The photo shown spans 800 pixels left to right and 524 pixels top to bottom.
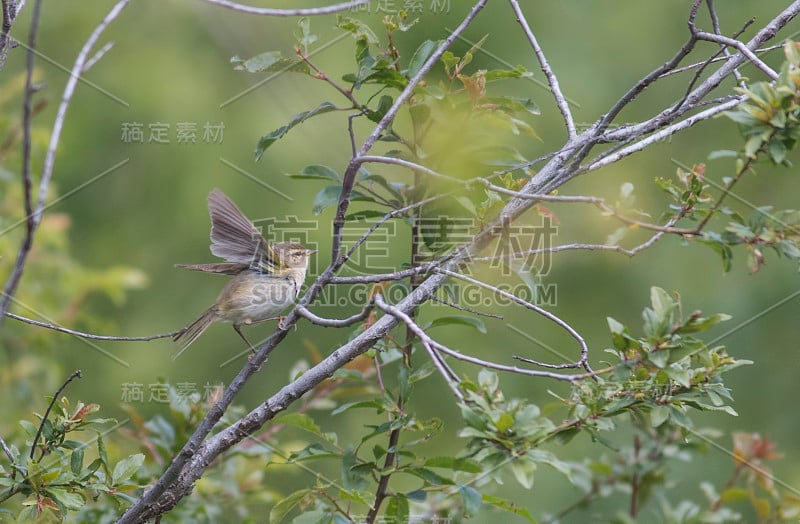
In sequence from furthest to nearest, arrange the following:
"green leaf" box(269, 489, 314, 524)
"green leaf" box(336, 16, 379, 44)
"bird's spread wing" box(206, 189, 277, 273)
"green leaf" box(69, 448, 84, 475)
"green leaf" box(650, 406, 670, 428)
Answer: "bird's spread wing" box(206, 189, 277, 273) → "green leaf" box(269, 489, 314, 524) → "green leaf" box(336, 16, 379, 44) → "green leaf" box(69, 448, 84, 475) → "green leaf" box(650, 406, 670, 428)

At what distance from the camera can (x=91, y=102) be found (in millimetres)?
6922

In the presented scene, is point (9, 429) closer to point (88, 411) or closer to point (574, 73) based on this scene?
point (88, 411)

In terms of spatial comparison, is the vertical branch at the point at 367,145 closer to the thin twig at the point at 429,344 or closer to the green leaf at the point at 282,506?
the thin twig at the point at 429,344

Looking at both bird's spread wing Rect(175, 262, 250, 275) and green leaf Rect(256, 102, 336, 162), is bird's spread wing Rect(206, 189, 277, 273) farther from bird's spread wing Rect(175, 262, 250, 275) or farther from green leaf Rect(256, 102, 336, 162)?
green leaf Rect(256, 102, 336, 162)

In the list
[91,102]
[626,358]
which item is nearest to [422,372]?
[626,358]

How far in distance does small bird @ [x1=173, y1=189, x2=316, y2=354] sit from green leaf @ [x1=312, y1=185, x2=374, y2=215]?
31.7 inches

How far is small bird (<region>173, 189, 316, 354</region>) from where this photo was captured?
358cm

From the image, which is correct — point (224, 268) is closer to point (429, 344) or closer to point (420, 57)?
point (420, 57)

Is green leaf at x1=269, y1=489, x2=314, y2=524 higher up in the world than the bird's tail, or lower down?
lower down

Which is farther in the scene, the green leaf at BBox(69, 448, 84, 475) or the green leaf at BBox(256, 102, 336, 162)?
the green leaf at BBox(256, 102, 336, 162)

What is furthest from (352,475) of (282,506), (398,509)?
(282,506)

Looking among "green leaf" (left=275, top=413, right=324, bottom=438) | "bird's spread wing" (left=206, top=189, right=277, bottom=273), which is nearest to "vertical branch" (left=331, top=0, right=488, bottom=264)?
"green leaf" (left=275, top=413, right=324, bottom=438)

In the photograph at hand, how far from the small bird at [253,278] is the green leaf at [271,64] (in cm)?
89

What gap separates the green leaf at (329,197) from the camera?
2762 mm
